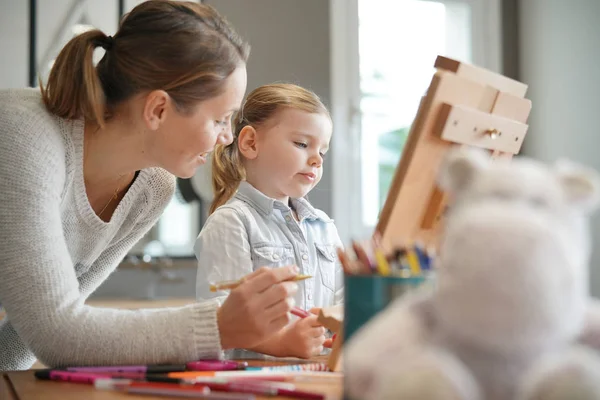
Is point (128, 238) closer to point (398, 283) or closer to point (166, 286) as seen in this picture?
point (398, 283)

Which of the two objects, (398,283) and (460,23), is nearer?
(398,283)

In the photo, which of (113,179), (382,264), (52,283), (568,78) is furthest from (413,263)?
(568,78)

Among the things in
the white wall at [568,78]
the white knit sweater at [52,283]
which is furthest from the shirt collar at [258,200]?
the white wall at [568,78]

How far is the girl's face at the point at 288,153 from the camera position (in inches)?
57.2

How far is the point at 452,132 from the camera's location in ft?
2.43

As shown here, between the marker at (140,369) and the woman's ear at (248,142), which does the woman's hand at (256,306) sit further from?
the woman's ear at (248,142)

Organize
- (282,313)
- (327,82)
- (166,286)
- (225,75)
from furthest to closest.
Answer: (327,82) → (166,286) → (225,75) → (282,313)

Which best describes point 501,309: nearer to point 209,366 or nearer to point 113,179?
point 209,366

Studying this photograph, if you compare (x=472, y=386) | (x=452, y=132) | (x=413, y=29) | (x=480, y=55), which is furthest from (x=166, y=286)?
(x=472, y=386)

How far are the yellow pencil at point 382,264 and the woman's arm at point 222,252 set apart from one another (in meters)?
0.70

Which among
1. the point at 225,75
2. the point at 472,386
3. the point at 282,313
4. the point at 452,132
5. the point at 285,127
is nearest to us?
the point at 472,386

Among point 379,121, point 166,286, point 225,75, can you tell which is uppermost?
point 225,75

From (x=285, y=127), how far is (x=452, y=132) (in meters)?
0.76

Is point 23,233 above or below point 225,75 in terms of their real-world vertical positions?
below
